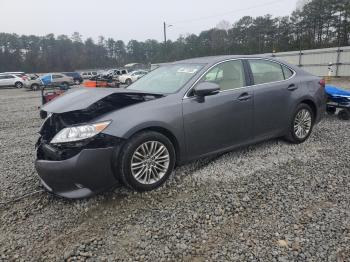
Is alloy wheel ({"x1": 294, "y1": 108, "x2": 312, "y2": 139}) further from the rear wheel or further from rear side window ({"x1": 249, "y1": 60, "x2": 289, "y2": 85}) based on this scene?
the rear wheel

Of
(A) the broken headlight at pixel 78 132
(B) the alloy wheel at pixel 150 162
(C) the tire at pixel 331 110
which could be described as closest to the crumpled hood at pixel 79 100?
(A) the broken headlight at pixel 78 132

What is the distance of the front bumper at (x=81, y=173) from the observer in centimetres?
285

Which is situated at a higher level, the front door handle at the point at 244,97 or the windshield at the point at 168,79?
the windshield at the point at 168,79

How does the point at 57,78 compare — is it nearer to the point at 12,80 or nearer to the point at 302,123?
the point at 12,80

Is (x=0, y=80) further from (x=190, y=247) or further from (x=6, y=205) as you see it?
(x=190, y=247)

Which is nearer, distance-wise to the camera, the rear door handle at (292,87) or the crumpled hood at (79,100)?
the crumpled hood at (79,100)

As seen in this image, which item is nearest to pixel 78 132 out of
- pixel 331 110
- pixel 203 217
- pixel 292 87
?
pixel 203 217

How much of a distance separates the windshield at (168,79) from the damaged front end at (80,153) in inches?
29.4

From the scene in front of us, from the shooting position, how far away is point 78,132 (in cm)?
292

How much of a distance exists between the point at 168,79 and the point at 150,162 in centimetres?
134

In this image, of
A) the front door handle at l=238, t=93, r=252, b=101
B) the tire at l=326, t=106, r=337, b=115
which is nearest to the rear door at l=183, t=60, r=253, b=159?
the front door handle at l=238, t=93, r=252, b=101

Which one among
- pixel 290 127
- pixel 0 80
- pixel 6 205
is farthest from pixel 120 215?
pixel 0 80

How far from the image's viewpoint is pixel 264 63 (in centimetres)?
447

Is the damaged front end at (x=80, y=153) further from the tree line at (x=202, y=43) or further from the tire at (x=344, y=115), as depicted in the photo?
the tree line at (x=202, y=43)
